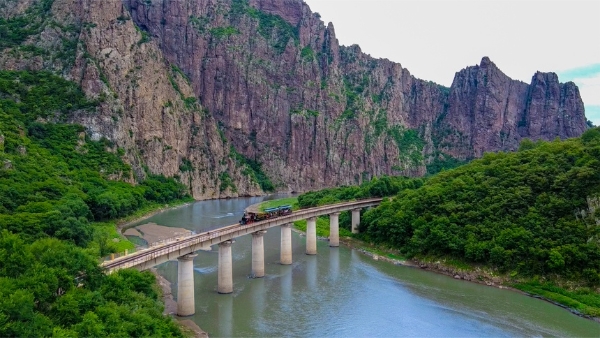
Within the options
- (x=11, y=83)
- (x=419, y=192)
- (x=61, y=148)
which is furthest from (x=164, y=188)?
(x=419, y=192)

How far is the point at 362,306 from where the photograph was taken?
4891cm

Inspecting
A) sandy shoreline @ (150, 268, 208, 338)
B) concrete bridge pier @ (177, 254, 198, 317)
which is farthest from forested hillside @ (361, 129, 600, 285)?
concrete bridge pier @ (177, 254, 198, 317)

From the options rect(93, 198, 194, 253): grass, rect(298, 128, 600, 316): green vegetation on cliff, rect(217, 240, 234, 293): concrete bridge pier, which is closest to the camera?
rect(217, 240, 234, 293): concrete bridge pier

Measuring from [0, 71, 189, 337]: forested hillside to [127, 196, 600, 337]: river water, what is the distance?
8.90 meters

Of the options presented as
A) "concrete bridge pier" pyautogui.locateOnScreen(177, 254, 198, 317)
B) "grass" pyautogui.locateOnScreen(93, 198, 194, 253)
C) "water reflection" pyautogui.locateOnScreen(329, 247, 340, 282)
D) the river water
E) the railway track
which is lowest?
the river water

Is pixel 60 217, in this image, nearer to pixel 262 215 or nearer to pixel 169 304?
pixel 169 304

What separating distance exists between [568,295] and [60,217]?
59.2m

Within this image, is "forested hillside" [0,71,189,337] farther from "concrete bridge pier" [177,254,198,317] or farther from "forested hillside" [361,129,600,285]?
"forested hillside" [361,129,600,285]

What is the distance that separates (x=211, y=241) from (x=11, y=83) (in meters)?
101

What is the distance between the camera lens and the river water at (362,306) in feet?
140

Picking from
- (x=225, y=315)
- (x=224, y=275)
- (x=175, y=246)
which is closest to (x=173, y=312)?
(x=225, y=315)

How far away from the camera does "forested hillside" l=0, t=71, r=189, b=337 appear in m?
29.3

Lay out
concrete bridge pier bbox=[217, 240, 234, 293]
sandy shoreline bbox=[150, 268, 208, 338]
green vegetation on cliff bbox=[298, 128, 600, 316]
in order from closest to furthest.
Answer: sandy shoreline bbox=[150, 268, 208, 338]
concrete bridge pier bbox=[217, 240, 234, 293]
green vegetation on cliff bbox=[298, 128, 600, 316]

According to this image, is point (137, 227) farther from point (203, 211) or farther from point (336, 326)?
point (336, 326)
